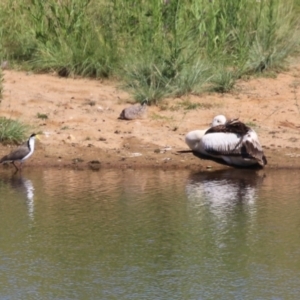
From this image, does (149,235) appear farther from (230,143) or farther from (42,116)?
(42,116)

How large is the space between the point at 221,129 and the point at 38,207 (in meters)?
2.66

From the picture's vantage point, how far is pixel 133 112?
39.3 feet

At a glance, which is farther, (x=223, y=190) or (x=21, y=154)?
(x=21, y=154)

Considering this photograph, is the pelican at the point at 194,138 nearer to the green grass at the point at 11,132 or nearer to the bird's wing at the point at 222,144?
the bird's wing at the point at 222,144

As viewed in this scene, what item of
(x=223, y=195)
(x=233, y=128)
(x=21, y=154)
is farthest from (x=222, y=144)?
(x=21, y=154)

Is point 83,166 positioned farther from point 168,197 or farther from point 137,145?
point 168,197

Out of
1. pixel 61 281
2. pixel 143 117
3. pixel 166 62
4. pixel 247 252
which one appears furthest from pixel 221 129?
pixel 61 281

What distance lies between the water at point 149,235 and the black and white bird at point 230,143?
0.50 ft

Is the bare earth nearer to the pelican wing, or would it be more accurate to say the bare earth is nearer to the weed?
the weed

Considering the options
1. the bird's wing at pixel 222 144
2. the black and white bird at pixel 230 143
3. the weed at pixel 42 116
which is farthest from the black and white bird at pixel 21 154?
the bird's wing at pixel 222 144

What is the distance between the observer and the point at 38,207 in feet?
29.6

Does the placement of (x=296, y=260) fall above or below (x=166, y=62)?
below

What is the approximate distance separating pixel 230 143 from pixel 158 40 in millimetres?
3031

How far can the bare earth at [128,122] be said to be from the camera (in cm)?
1092
